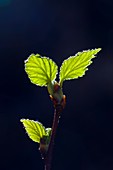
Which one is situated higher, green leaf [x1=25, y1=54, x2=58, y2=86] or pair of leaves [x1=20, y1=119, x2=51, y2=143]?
green leaf [x1=25, y1=54, x2=58, y2=86]

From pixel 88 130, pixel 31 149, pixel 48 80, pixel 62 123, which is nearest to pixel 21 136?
pixel 31 149

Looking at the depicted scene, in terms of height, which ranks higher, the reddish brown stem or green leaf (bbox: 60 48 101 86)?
green leaf (bbox: 60 48 101 86)

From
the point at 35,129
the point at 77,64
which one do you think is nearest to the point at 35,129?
the point at 35,129

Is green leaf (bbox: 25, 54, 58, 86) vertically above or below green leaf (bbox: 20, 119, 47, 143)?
above

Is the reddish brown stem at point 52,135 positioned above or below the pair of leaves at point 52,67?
below

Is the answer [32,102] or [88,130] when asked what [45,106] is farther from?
[88,130]
